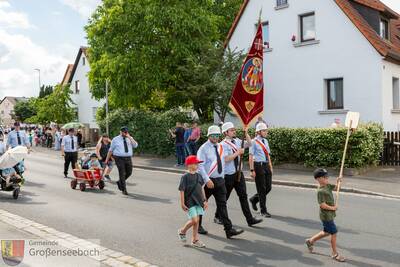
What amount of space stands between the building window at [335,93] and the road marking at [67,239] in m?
15.4

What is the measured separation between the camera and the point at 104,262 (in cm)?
604

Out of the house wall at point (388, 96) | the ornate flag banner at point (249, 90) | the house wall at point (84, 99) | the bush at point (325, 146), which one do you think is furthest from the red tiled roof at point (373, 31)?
the house wall at point (84, 99)

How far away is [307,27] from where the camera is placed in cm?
2158

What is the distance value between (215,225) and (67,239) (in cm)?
262

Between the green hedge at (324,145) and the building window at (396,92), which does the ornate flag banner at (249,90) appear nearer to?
the green hedge at (324,145)

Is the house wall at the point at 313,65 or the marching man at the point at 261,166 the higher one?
the house wall at the point at 313,65

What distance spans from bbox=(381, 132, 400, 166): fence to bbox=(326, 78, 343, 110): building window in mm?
4098

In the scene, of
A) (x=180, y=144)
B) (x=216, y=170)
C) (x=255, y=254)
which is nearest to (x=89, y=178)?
(x=216, y=170)

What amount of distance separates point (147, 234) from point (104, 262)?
158 centimetres

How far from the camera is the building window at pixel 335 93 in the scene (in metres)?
20.4

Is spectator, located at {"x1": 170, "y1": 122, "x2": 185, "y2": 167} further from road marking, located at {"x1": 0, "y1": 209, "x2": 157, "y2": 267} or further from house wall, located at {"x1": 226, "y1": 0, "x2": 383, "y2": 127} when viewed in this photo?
road marking, located at {"x1": 0, "y1": 209, "x2": 157, "y2": 267}

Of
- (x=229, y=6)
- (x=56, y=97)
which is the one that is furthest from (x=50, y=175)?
(x=56, y=97)

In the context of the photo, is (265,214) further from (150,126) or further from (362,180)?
(150,126)

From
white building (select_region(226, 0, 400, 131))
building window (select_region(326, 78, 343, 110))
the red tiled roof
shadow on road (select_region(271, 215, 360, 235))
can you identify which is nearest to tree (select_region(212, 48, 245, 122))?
white building (select_region(226, 0, 400, 131))
